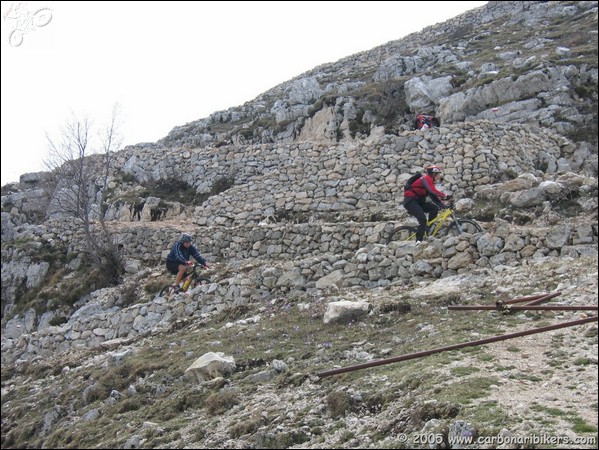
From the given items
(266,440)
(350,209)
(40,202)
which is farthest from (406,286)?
(40,202)

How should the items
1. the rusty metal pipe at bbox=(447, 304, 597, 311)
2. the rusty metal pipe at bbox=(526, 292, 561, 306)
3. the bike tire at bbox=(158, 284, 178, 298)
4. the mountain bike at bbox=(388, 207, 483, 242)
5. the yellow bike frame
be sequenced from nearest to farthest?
the rusty metal pipe at bbox=(447, 304, 597, 311)
the rusty metal pipe at bbox=(526, 292, 561, 306)
the mountain bike at bbox=(388, 207, 483, 242)
the yellow bike frame
the bike tire at bbox=(158, 284, 178, 298)

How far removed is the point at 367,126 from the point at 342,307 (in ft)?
69.4

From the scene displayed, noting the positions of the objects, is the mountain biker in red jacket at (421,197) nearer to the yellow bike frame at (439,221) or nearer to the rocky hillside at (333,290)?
the yellow bike frame at (439,221)

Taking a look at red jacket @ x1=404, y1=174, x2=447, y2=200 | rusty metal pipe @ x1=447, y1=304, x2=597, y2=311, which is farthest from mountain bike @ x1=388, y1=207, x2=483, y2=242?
rusty metal pipe @ x1=447, y1=304, x2=597, y2=311

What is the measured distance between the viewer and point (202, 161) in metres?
25.2

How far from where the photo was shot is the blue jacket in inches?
570

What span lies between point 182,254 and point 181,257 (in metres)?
0.16

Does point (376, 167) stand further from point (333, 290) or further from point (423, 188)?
point (333, 290)

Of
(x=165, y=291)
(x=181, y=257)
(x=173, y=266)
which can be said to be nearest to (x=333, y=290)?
(x=181, y=257)

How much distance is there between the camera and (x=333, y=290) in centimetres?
1179

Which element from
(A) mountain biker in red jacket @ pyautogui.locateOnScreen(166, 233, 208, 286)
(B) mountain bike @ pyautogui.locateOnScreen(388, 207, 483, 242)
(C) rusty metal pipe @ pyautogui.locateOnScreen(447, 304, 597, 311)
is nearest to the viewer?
(C) rusty metal pipe @ pyautogui.locateOnScreen(447, 304, 597, 311)

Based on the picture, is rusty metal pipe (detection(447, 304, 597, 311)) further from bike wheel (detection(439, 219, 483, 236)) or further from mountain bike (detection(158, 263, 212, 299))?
→ mountain bike (detection(158, 263, 212, 299))

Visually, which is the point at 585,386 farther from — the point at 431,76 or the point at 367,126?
the point at 431,76

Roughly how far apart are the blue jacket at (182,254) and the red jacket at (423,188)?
18.3 feet
